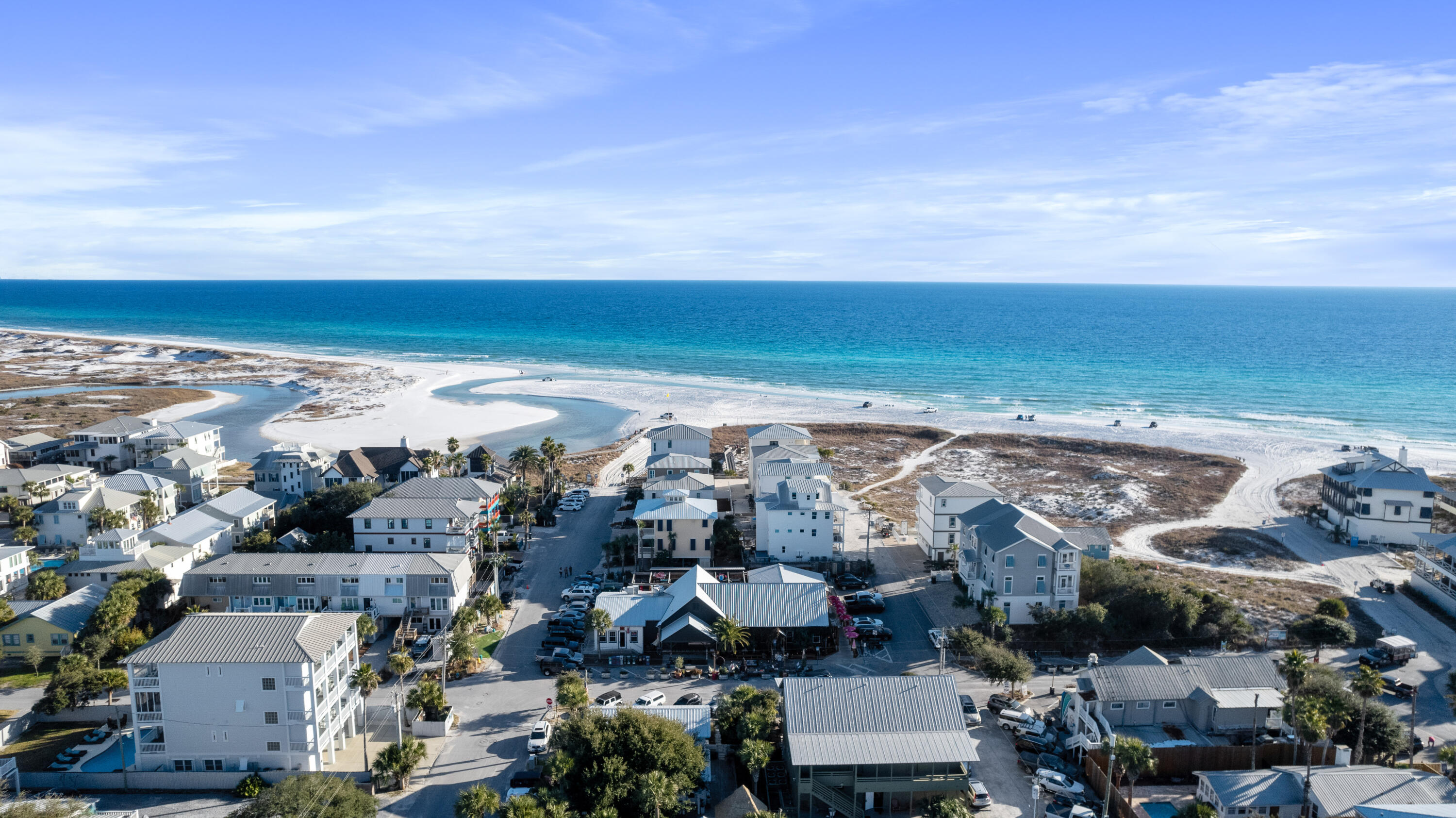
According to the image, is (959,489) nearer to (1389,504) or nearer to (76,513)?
(1389,504)

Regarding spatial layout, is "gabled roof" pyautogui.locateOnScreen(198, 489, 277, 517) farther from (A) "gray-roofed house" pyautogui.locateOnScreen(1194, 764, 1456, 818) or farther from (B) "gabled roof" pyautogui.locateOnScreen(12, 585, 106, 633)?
(A) "gray-roofed house" pyautogui.locateOnScreen(1194, 764, 1456, 818)

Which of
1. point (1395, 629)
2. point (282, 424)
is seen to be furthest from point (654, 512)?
point (282, 424)

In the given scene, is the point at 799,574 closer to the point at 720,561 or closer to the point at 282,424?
the point at 720,561

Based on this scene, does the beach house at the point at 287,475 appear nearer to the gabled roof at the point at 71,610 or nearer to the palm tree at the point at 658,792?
the gabled roof at the point at 71,610

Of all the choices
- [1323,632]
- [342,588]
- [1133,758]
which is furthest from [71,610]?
[1323,632]

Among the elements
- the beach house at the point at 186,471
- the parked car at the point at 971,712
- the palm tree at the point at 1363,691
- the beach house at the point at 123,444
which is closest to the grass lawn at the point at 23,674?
the beach house at the point at 186,471
